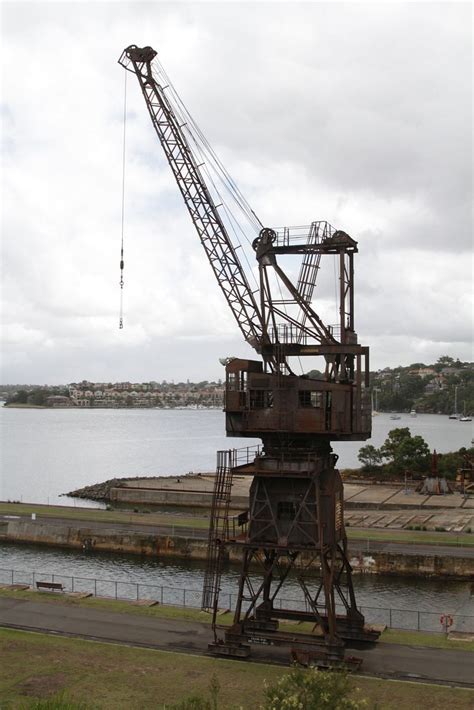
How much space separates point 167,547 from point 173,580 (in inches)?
193

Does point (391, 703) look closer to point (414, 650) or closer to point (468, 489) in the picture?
point (414, 650)

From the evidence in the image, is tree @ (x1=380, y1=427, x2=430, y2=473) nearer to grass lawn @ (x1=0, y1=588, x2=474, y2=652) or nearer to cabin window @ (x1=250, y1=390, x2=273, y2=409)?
grass lawn @ (x1=0, y1=588, x2=474, y2=652)

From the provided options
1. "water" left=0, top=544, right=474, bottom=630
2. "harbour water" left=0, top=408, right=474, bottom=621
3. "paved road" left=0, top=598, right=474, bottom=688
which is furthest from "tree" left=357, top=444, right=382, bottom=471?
"paved road" left=0, top=598, right=474, bottom=688

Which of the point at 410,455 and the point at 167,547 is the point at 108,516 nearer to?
the point at 167,547

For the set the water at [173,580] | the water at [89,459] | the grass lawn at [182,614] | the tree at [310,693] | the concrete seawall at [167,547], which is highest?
the tree at [310,693]

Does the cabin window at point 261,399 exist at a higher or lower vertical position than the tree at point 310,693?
higher

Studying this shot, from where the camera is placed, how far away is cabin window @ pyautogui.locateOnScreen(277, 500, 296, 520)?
992 inches

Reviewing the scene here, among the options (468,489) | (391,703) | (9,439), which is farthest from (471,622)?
(9,439)

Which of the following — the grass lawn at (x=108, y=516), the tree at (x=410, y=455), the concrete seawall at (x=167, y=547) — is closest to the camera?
the concrete seawall at (x=167, y=547)

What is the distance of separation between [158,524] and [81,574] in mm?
9515

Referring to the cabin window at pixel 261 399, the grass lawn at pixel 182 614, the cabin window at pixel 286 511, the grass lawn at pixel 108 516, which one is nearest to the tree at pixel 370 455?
Answer: the grass lawn at pixel 108 516

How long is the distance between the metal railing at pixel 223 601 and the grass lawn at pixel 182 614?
1307 millimetres

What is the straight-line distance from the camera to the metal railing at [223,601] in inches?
1228

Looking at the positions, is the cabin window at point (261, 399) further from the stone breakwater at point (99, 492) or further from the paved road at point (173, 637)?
the stone breakwater at point (99, 492)
